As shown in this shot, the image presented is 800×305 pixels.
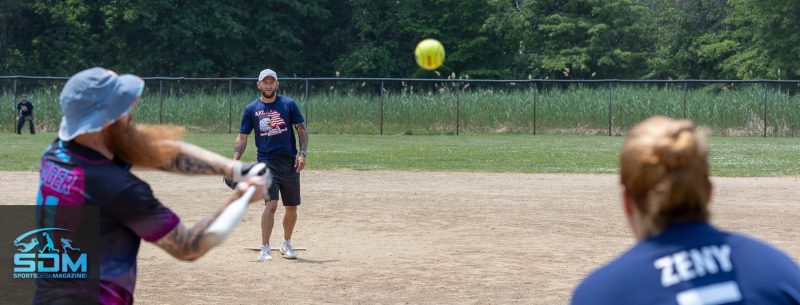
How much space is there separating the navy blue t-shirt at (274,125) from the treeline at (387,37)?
42.7 metres

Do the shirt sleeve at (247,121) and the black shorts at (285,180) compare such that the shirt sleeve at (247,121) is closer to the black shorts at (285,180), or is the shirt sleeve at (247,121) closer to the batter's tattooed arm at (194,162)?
the black shorts at (285,180)

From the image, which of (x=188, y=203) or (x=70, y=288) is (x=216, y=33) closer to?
(x=188, y=203)

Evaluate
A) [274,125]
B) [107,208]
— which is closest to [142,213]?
[107,208]

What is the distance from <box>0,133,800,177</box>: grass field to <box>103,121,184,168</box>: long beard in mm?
17470

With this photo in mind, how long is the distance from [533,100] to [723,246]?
34.3 metres

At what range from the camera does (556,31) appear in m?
54.5

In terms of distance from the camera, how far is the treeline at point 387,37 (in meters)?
53.8

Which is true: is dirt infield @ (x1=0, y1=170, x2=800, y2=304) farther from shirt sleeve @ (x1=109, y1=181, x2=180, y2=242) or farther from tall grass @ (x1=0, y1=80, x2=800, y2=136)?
tall grass @ (x1=0, y1=80, x2=800, y2=136)

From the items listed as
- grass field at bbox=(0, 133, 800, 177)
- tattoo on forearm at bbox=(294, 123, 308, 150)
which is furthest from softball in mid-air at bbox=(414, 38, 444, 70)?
grass field at bbox=(0, 133, 800, 177)

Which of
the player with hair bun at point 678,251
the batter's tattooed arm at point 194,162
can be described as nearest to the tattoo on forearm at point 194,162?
the batter's tattooed arm at point 194,162

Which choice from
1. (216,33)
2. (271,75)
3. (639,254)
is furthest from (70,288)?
(216,33)

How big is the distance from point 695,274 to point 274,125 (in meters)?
8.78

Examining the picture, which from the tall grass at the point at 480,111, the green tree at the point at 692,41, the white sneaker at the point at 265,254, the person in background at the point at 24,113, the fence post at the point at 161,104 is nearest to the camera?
the white sneaker at the point at 265,254
